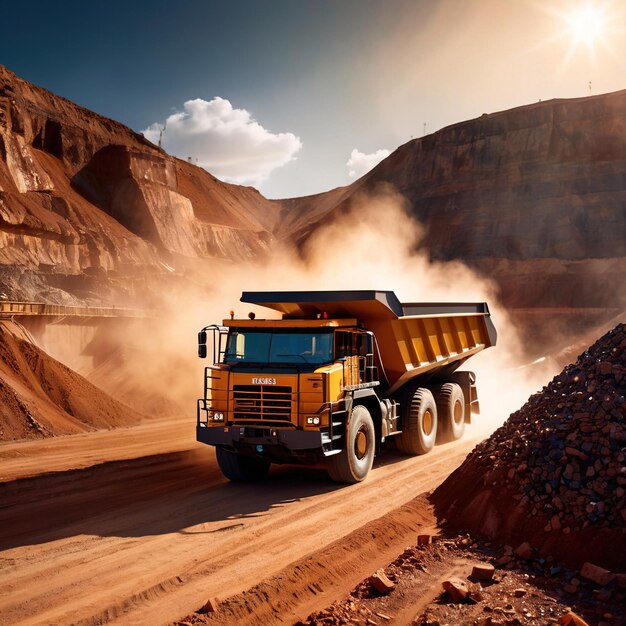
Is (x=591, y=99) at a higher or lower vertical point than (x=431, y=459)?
higher

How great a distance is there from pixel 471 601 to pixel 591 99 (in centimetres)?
7470

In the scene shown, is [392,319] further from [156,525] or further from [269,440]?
[156,525]

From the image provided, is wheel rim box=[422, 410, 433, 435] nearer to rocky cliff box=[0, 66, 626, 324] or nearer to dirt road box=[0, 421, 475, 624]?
dirt road box=[0, 421, 475, 624]

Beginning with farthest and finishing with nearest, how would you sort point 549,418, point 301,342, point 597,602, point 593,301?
point 593,301, point 301,342, point 549,418, point 597,602

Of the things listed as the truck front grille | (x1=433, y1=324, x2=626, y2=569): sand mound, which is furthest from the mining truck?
(x1=433, y1=324, x2=626, y2=569): sand mound

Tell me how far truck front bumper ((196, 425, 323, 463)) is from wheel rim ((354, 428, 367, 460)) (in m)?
0.82

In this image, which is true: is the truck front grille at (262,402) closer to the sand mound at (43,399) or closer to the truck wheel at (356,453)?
the truck wheel at (356,453)

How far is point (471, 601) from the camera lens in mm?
5723

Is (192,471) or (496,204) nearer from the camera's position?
(192,471)

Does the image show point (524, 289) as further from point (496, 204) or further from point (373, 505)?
point (373, 505)

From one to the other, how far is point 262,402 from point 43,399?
1084cm

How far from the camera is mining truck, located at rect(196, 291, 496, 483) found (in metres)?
9.70

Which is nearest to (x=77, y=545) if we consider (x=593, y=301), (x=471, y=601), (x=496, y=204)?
(x=471, y=601)

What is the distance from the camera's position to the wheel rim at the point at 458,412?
14.8 m
